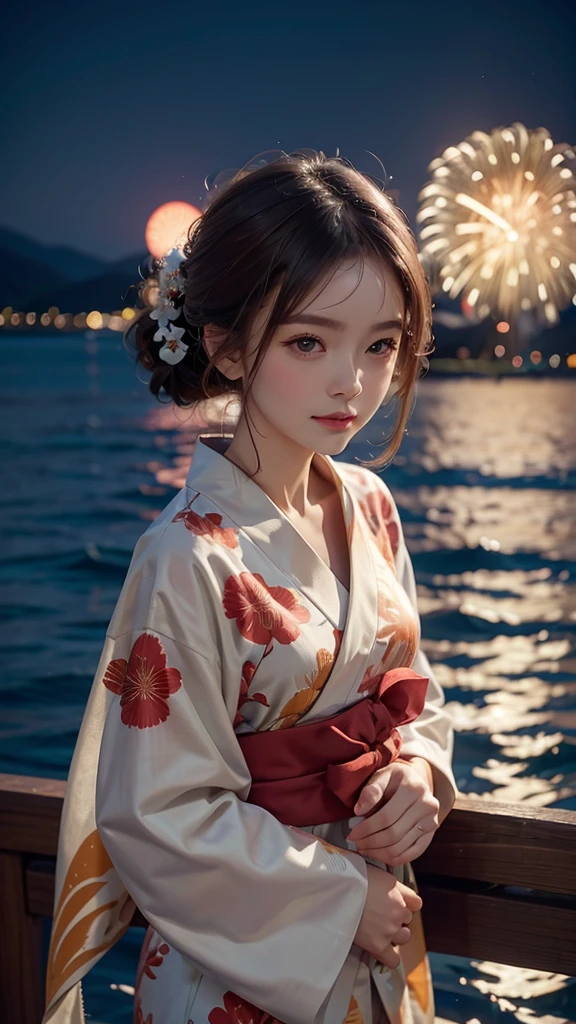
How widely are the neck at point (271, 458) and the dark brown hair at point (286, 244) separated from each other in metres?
0.06

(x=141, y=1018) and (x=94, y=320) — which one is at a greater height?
(x=94, y=320)

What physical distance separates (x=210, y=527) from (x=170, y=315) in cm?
27

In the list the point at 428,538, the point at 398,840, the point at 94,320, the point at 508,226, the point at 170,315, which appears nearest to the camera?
the point at 398,840

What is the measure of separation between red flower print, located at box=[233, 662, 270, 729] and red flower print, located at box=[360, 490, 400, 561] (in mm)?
301

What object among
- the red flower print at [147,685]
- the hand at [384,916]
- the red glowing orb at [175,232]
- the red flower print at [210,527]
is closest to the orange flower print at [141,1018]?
the hand at [384,916]

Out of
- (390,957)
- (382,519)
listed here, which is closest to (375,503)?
(382,519)

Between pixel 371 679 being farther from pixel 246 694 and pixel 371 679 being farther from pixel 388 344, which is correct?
pixel 388 344

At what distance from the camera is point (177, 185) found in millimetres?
4090

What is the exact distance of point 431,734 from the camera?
1.18 meters

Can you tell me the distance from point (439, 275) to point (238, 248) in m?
2.03

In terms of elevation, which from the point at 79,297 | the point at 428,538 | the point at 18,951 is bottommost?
the point at 428,538

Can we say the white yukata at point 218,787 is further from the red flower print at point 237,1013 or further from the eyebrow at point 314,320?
the eyebrow at point 314,320

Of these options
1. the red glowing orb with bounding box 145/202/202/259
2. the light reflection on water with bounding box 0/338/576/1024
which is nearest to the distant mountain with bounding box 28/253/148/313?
Result: the light reflection on water with bounding box 0/338/576/1024

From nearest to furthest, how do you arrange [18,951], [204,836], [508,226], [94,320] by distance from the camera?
1. [204,836]
2. [18,951]
3. [508,226]
4. [94,320]
